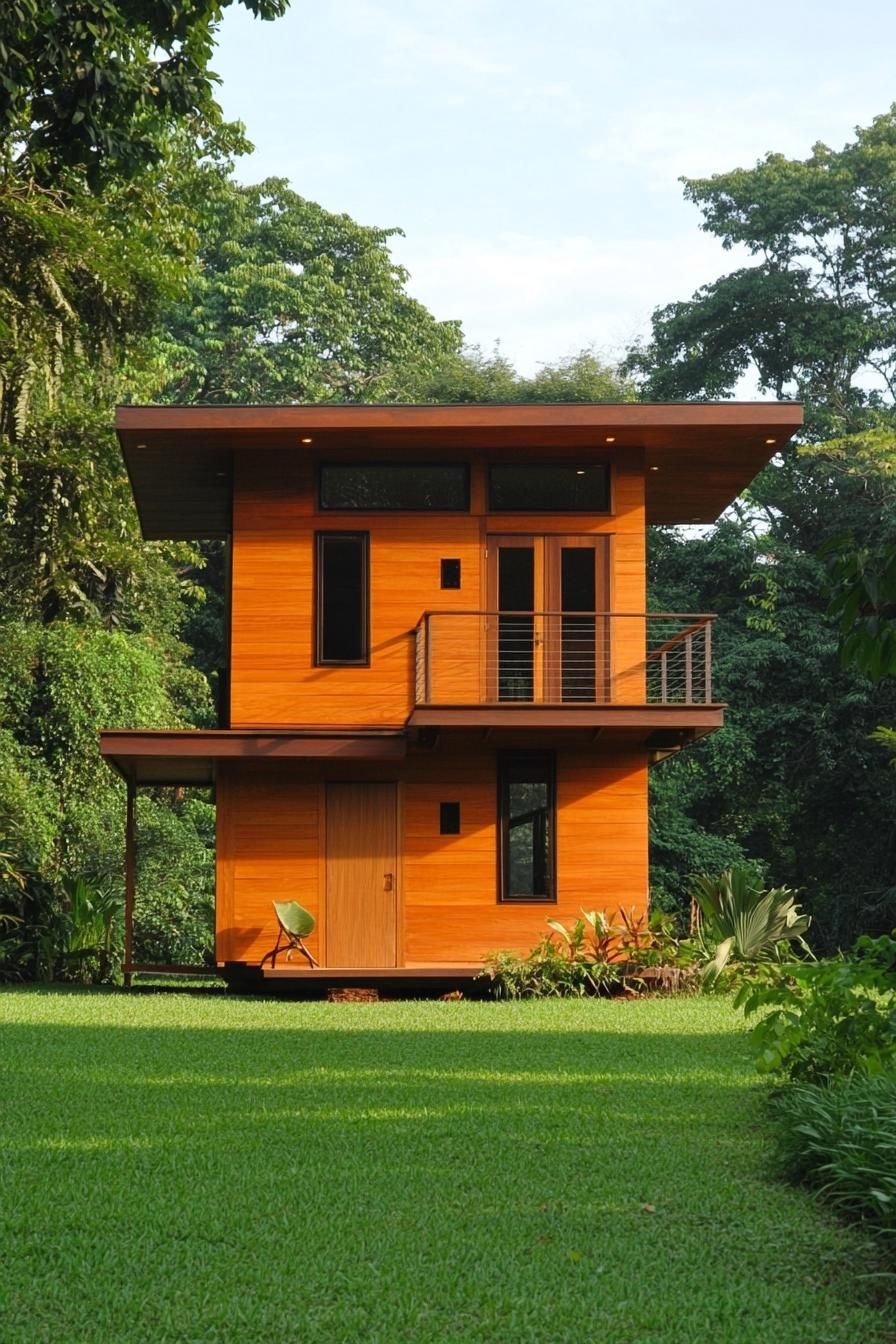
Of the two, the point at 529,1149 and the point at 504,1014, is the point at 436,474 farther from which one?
the point at 529,1149

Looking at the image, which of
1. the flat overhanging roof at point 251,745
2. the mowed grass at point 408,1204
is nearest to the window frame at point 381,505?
the flat overhanging roof at point 251,745

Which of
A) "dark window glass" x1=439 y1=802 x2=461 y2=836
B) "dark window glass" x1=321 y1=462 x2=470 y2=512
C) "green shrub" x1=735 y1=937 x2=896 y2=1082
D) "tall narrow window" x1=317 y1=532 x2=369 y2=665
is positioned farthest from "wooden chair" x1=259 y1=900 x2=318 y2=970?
"green shrub" x1=735 y1=937 x2=896 y2=1082

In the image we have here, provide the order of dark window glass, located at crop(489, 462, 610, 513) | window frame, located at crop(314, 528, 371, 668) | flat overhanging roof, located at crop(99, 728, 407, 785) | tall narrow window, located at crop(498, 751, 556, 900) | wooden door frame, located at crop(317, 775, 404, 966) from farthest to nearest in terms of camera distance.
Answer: dark window glass, located at crop(489, 462, 610, 513)
window frame, located at crop(314, 528, 371, 668)
tall narrow window, located at crop(498, 751, 556, 900)
wooden door frame, located at crop(317, 775, 404, 966)
flat overhanging roof, located at crop(99, 728, 407, 785)

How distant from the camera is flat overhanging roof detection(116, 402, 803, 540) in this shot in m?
16.9

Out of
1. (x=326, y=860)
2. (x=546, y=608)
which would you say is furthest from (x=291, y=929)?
(x=546, y=608)

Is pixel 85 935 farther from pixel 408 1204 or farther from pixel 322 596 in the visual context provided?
pixel 408 1204

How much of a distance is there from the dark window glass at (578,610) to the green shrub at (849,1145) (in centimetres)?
1031

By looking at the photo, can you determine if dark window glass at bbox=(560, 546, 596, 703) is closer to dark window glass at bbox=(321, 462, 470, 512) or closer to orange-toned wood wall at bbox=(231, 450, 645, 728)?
orange-toned wood wall at bbox=(231, 450, 645, 728)

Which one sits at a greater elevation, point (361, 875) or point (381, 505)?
point (381, 505)

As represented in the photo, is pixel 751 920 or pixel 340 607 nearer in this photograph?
pixel 751 920

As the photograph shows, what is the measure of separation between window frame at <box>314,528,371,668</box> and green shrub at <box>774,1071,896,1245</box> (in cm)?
1049

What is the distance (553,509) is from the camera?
17875mm

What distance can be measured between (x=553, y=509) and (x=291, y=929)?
5.34 meters

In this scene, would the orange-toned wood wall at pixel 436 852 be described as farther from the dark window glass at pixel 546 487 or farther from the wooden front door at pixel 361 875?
the dark window glass at pixel 546 487
